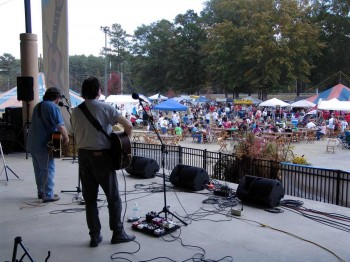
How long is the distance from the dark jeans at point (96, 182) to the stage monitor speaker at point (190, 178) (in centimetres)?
269

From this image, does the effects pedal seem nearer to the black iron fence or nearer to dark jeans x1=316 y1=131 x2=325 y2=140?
the black iron fence

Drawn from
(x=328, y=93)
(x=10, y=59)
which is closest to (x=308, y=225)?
(x=328, y=93)

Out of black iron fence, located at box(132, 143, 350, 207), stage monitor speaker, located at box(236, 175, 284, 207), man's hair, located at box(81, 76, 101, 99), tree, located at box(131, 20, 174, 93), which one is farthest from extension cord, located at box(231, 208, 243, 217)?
tree, located at box(131, 20, 174, 93)

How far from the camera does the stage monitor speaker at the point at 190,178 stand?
22.0 feet

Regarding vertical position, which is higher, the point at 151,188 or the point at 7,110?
the point at 7,110

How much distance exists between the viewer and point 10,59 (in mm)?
85500

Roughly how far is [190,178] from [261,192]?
4.96 ft

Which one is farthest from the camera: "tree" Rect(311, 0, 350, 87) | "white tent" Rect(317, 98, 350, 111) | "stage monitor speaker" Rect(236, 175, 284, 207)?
"tree" Rect(311, 0, 350, 87)

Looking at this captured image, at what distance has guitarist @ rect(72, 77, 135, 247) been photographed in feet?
13.3

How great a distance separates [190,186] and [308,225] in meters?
2.35

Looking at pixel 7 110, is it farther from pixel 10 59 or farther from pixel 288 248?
pixel 10 59

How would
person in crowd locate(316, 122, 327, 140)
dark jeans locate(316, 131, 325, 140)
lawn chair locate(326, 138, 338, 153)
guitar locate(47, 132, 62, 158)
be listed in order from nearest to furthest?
guitar locate(47, 132, 62, 158) → lawn chair locate(326, 138, 338, 153) → person in crowd locate(316, 122, 327, 140) → dark jeans locate(316, 131, 325, 140)

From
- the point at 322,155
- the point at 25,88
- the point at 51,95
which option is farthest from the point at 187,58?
the point at 51,95

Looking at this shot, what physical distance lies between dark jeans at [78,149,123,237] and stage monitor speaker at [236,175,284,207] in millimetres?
2443
